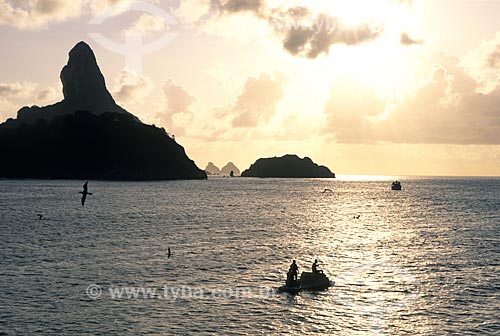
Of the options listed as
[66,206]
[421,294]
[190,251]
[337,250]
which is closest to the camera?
[421,294]

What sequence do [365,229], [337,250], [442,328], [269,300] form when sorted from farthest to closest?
[365,229] < [337,250] < [269,300] < [442,328]

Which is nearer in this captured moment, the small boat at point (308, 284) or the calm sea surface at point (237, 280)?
the calm sea surface at point (237, 280)

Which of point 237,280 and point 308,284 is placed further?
point 237,280

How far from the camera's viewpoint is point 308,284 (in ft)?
150

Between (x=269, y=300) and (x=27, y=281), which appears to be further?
(x=27, y=281)

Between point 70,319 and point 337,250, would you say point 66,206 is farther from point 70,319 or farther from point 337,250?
point 70,319

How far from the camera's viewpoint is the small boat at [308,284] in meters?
44.5

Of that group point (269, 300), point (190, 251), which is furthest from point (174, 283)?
point (190, 251)

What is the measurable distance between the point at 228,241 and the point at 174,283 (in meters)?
28.9

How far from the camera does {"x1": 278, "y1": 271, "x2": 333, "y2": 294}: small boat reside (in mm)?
44469

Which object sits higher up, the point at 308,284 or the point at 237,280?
the point at 308,284

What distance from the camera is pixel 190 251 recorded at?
214 feet

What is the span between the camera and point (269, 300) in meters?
41.6

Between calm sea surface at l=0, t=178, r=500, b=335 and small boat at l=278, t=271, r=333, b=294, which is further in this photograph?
small boat at l=278, t=271, r=333, b=294
